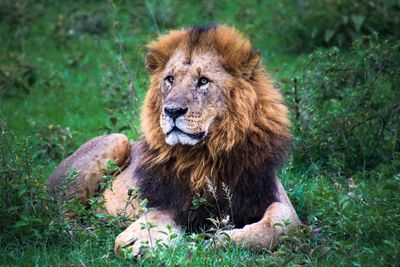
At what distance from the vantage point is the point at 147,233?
15.6 ft

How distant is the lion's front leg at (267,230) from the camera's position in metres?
4.63

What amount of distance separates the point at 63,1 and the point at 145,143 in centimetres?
839

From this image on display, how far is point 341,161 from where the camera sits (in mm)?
6355

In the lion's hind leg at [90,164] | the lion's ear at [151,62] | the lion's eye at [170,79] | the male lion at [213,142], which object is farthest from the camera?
the lion's hind leg at [90,164]

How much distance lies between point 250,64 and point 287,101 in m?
1.86

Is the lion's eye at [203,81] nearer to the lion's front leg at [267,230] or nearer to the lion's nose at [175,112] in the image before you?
the lion's nose at [175,112]

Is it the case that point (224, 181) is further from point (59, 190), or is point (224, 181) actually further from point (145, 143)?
point (59, 190)

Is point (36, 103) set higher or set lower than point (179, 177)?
lower

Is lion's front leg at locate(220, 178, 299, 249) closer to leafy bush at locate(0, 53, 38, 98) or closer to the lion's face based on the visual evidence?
the lion's face

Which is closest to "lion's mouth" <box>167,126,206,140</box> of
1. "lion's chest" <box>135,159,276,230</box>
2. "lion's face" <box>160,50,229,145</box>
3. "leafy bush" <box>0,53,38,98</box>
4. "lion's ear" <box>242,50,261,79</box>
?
"lion's face" <box>160,50,229,145</box>

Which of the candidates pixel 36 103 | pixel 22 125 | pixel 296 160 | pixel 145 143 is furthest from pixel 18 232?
pixel 36 103

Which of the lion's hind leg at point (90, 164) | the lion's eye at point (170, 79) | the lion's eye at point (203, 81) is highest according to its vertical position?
the lion's eye at point (203, 81)

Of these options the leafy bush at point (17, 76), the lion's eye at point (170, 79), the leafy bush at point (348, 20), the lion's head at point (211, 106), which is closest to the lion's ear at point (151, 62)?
the lion's head at point (211, 106)

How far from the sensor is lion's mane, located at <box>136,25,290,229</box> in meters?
4.92
